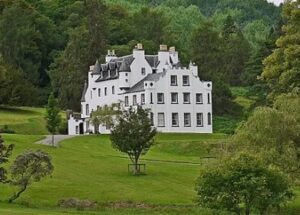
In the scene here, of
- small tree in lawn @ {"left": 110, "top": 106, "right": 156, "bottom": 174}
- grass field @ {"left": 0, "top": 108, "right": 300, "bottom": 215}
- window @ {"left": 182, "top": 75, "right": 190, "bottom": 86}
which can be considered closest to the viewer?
grass field @ {"left": 0, "top": 108, "right": 300, "bottom": 215}

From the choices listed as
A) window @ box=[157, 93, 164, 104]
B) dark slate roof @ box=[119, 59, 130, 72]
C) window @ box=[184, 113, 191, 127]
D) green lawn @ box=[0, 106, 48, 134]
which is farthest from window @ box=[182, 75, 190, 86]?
green lawn @ box=[0, 106, 48, 134]

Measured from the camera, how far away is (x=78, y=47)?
120 m

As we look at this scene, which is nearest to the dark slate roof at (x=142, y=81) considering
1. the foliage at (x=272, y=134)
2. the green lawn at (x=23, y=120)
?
the green lawn at (x=23, y=120)

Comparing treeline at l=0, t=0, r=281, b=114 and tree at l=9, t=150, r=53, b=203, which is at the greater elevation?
treeline at l=0, t=0, r=281, b=114

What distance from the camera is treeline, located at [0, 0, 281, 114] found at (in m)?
115

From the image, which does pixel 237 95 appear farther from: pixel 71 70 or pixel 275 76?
pixel 275 76

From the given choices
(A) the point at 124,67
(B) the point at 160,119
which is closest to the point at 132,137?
(B) the point at 160,119

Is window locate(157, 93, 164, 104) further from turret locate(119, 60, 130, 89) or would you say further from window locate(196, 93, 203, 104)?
turret locate(119, 60, 130, 89)

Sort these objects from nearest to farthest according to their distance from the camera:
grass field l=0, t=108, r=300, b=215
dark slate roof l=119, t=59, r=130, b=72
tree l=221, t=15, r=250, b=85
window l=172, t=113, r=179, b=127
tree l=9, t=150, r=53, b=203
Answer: grass field l=0, t=108, r=300, b=215
tree l=9, t=150, r=53, b=203
window l=172, t=113, r=179, b=127
dark slate roof l=119, t=59, r=130, b=72
tree l=221, t=15, r=250, b=85

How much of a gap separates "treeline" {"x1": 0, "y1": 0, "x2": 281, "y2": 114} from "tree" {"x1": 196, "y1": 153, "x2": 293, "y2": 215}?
6267 cm

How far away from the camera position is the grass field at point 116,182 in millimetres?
43688

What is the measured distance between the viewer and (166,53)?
97.4 m

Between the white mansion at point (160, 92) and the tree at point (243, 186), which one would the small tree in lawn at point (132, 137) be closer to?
the tree at point (243, 186)

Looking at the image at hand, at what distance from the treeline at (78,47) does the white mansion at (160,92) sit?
1267 cm
